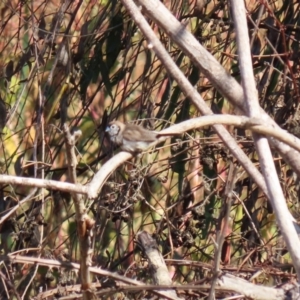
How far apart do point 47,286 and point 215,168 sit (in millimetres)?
902

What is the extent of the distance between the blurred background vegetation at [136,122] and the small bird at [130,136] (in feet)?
0.43

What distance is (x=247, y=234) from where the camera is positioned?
12.9ft

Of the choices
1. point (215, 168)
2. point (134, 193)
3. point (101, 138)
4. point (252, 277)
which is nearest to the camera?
point (252, 277)

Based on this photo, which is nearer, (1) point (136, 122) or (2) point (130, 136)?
(2) point (130, 136)

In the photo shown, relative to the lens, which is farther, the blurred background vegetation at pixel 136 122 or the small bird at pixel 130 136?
the blurred background vegetation at pixel 136 122

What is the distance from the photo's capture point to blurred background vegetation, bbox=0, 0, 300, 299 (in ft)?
11.8

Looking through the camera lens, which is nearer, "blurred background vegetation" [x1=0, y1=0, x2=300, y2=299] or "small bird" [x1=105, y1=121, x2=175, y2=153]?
"small bird" [x1=105, y1=121, x2=175, y2=153]

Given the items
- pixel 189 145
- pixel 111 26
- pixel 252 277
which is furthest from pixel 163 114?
pixel 252 277

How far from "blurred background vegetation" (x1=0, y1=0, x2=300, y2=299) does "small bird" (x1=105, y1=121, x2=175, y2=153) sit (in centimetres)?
13

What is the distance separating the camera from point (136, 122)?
12.4 ft

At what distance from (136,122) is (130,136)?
0.63 m

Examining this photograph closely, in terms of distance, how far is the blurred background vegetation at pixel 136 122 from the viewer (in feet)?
11.8

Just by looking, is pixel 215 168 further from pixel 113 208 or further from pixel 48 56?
pixel 48 56

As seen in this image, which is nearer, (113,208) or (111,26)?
(113,208)
